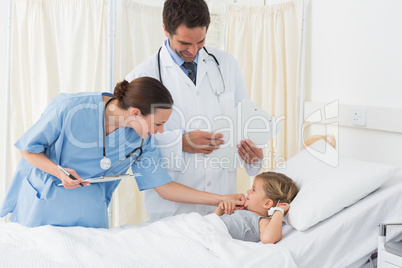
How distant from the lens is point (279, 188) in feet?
6.22

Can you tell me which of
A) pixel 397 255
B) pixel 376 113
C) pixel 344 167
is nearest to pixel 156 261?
pixel 397 255

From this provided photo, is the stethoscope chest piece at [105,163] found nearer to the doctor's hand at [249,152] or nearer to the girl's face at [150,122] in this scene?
the girl's face at [150,122]

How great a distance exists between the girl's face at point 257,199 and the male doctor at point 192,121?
8.3 inches

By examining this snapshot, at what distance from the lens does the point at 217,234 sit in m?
1.58

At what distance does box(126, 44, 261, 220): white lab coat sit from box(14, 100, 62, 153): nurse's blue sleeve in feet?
1.46

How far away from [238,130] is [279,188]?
1.23 ft

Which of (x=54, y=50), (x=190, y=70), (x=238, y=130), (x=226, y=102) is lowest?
(x=238, y=130)

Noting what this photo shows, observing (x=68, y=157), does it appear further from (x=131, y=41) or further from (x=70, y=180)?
(x=131, y=41)

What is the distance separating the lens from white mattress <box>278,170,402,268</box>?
150 cm

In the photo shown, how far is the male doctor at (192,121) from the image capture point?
202 centimetres

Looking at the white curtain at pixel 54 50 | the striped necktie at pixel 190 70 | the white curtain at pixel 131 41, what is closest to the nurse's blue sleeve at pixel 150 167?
the striped necktie at pixel 190 70

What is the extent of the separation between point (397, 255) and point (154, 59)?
1.33m

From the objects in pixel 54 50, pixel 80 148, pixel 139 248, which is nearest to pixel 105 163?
pixel 80 148

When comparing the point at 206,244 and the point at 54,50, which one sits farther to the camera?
the point at 54,50
